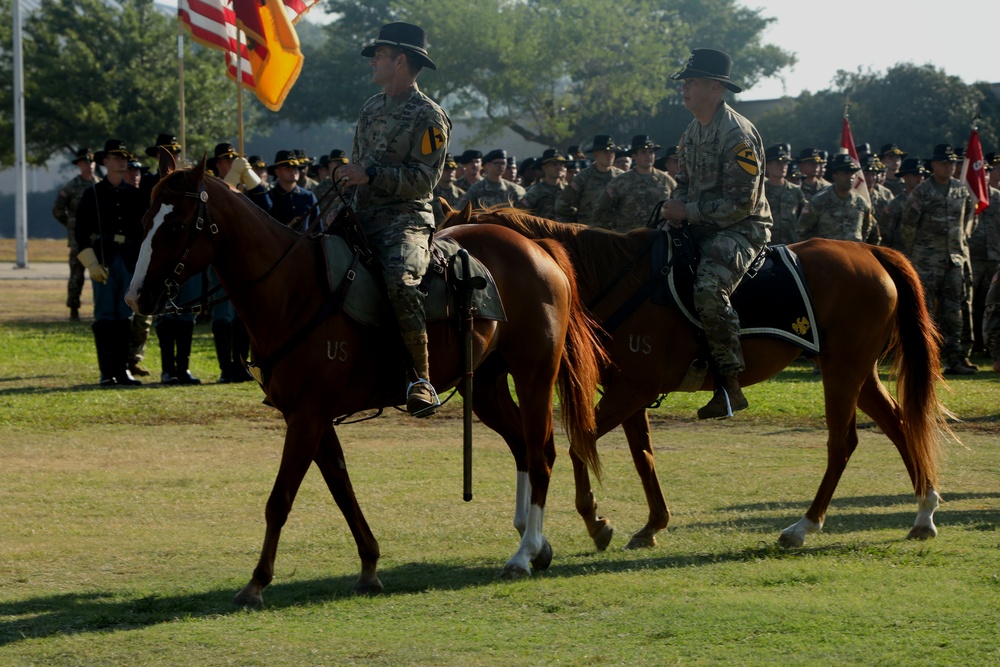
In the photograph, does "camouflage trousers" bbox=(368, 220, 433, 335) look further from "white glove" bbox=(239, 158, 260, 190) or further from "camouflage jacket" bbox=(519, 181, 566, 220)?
"camouflage jacket" bbox=(519, 181, 566, 220)

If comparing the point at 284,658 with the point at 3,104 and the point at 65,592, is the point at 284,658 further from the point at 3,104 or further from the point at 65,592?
the point at 3,104

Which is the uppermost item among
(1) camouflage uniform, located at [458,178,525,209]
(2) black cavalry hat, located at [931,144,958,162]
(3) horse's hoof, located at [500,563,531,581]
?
(2) black cavalry hat, located at [931,144,958,162]

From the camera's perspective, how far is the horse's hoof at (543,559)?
23.9ft

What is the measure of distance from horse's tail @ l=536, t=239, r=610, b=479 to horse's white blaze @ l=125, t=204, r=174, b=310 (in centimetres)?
247

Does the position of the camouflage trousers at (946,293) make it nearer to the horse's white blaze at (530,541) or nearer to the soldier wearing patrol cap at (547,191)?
the soldier wearing patrol cap at (547,191)

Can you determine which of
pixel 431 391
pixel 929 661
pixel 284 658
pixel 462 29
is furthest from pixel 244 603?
pixel 462 29

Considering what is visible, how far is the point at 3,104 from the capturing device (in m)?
44.8

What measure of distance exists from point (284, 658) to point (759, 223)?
13.8 feet

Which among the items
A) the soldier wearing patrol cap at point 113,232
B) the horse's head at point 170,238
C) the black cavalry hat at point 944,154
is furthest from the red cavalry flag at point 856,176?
the horse's head at point 170,238

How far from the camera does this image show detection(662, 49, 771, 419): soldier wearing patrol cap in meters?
7.90

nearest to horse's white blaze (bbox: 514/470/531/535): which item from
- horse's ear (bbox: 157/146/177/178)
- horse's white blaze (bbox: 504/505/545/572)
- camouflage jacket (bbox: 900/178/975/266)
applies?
horse's white blaze (bbox: 504/505/545/572)

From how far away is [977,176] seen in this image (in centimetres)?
1880

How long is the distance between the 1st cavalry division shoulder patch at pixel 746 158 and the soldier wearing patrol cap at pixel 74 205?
12607 mm

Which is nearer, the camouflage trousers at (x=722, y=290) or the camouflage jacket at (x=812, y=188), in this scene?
the camouflage trousers at (x=722, y=290)
